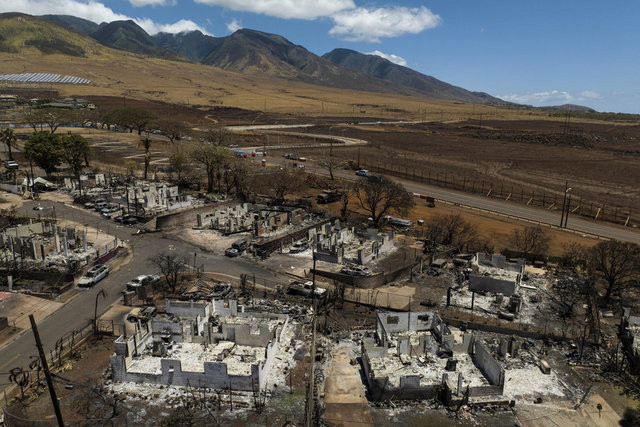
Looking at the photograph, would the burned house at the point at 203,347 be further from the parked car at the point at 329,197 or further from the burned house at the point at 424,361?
the parked car at the point at 329,197

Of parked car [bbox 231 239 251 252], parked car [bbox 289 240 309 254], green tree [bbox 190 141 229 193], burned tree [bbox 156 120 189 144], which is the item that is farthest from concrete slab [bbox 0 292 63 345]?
burned tree [bbox 156 120 189 144]

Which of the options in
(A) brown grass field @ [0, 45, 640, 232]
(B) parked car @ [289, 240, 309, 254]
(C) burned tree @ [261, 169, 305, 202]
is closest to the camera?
(B) parked car @ [289, 240, 309, 254]

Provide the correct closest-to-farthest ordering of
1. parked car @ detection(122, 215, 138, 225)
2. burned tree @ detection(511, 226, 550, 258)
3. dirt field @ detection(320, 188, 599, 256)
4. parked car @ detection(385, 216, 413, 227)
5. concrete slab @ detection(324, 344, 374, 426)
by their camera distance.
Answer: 1. concrete slab @ detection(324, 344, 374, 426)
2. burned tree @ detection(511, 226, 550, 258)
3. dirt field @ detection(320, 188, 599, 256)
4. parked car @ detection(122, 215, 138, 225)
5. parked car @ detection(385, 216, 413, 227)

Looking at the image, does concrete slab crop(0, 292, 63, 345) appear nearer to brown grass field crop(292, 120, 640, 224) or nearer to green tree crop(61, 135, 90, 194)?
green tree crop(61, 135, 90, 194)

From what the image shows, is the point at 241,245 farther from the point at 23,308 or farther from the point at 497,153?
the point at 497,153

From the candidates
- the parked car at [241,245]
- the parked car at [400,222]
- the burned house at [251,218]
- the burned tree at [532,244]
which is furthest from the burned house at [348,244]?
the burned tree at [532,244]

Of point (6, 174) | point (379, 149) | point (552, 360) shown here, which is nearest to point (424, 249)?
point (552, 360)

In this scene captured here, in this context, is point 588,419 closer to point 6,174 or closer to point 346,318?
point 346,318

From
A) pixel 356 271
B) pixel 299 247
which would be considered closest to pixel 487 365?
pixel 356 271
